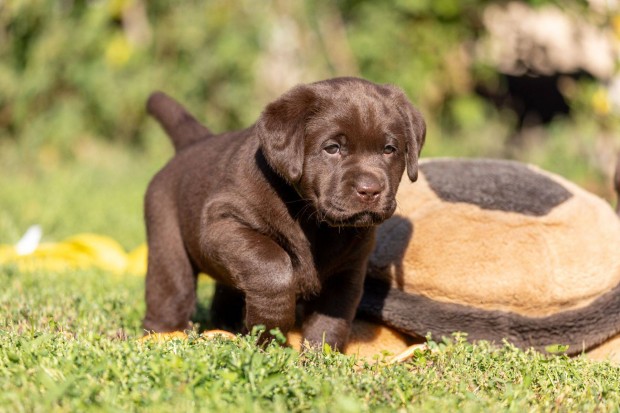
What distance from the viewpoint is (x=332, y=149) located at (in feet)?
11.2

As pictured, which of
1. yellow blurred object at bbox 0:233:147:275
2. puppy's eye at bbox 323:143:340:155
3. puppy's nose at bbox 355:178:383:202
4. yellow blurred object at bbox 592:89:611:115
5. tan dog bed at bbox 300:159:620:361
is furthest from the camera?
yellow blurred object at bbox 592:89:611:115

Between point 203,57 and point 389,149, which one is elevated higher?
point 389,149

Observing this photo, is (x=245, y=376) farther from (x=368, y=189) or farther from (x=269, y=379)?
(x=368, y=189)

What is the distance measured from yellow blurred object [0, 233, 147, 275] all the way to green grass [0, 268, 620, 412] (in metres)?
2.33

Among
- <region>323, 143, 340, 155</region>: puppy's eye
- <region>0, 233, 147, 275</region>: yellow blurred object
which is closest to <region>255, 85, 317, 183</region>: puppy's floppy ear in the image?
<region>323, 143, 340, 155</region>: puppy's eye

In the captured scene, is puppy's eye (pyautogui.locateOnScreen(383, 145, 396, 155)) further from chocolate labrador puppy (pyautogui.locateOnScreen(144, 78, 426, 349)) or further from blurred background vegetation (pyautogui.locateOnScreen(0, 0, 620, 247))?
blurred background vegetation (pyautogui.locateOnScreen(0, 0, 620, 247))

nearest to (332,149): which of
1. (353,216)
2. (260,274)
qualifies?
(353,216)

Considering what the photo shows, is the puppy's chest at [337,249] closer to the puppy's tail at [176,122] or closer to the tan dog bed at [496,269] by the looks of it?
the tan dog bed at [496,269]

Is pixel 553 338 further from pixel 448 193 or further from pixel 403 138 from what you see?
pixel 403 138

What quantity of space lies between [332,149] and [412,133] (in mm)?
369

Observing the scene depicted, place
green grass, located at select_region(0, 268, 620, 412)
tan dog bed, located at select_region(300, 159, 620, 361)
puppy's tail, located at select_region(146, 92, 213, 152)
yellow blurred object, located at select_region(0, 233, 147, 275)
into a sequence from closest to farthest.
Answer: green grass, located at select_region(0, 268, 620, 412) → tan dog bed, located at select_region(300, 159, 620, 361) → puppy's tail, located at select_region(146, 92, 213, 152) → yellow blurred object, located at select_region(0, 233, 147, 275)

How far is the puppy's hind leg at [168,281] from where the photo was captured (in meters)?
4.09

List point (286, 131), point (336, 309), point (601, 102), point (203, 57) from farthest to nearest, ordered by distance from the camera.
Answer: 1. point (203, 57)
2. point (601, 102)
3. point (336, 309)
4. point (286, 131)

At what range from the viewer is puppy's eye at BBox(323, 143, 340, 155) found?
11.2 feet
